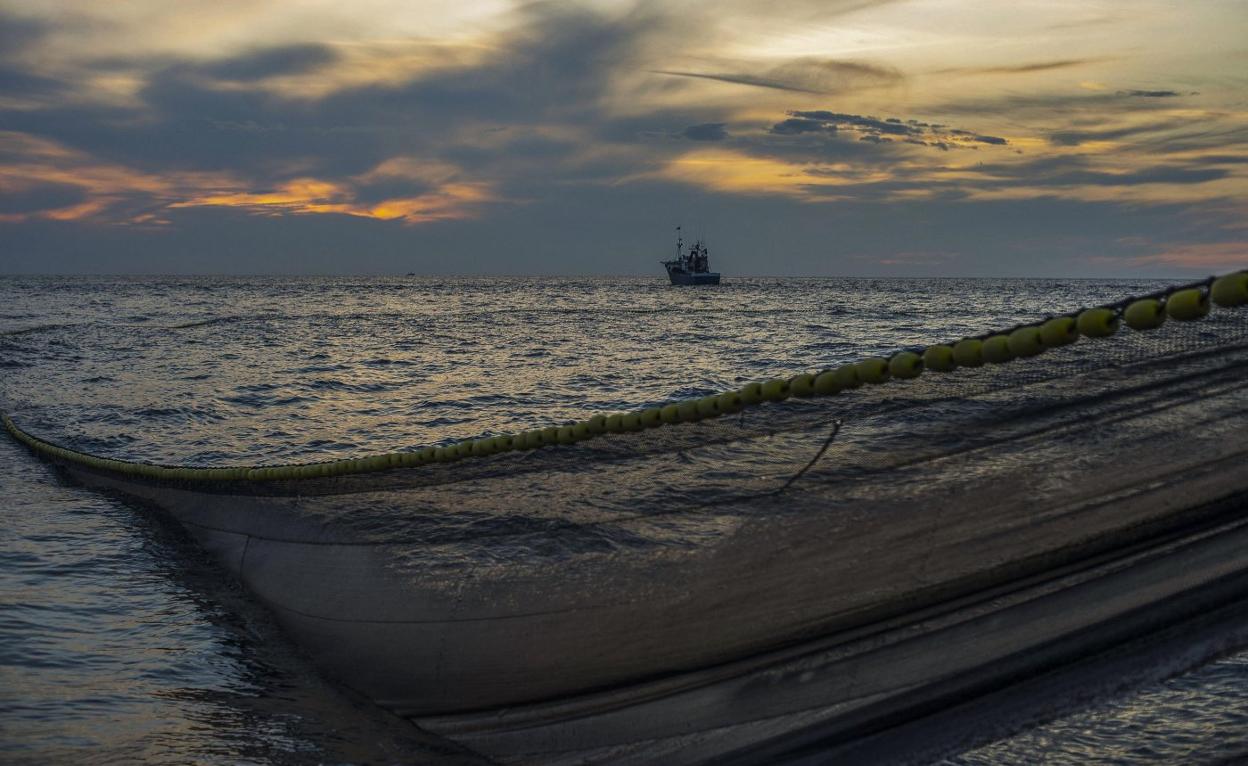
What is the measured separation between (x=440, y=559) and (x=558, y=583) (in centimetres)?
74

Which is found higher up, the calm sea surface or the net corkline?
the net corkline

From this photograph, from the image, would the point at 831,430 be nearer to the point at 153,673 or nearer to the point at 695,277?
the point at 153,673

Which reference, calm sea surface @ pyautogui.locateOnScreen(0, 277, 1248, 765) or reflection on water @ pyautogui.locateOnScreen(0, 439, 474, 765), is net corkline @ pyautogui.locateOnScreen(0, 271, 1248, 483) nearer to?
calm sea surface @ pyautogui.locateOnScreen(0, 277, 1248, 765)

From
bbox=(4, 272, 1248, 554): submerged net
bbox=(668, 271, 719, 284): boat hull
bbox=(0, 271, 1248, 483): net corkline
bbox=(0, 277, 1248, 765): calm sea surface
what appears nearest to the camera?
bbox=(0, 271, 1248, 483): net corkline

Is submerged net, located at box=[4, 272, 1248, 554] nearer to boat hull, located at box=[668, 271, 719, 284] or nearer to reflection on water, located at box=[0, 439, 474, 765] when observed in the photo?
reflection on water, located at box=[0, 439, 474, 765]

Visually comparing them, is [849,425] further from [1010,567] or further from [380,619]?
[380,619]

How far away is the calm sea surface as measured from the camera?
140 inches

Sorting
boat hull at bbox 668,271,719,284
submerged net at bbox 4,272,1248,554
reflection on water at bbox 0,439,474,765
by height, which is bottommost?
reflection on water at bbox 0,439,474,765

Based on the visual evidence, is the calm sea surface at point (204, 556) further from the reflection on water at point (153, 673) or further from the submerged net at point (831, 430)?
the submerged net at point (831, 430)

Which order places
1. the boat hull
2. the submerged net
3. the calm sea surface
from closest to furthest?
1. the submerged net
2. the calm sea surface
3. the boat hull

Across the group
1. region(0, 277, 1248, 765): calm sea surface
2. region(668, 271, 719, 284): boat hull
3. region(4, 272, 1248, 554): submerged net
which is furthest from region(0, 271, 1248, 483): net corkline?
region(668, 271, 719, 284): boat hull

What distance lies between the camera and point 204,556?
19.7 feet

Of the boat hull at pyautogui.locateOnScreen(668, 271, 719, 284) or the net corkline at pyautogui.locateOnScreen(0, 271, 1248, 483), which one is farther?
the boat hull at pyautogui.locateOnScreen(668, 271, 719, 284)

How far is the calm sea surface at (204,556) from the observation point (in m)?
3.57
